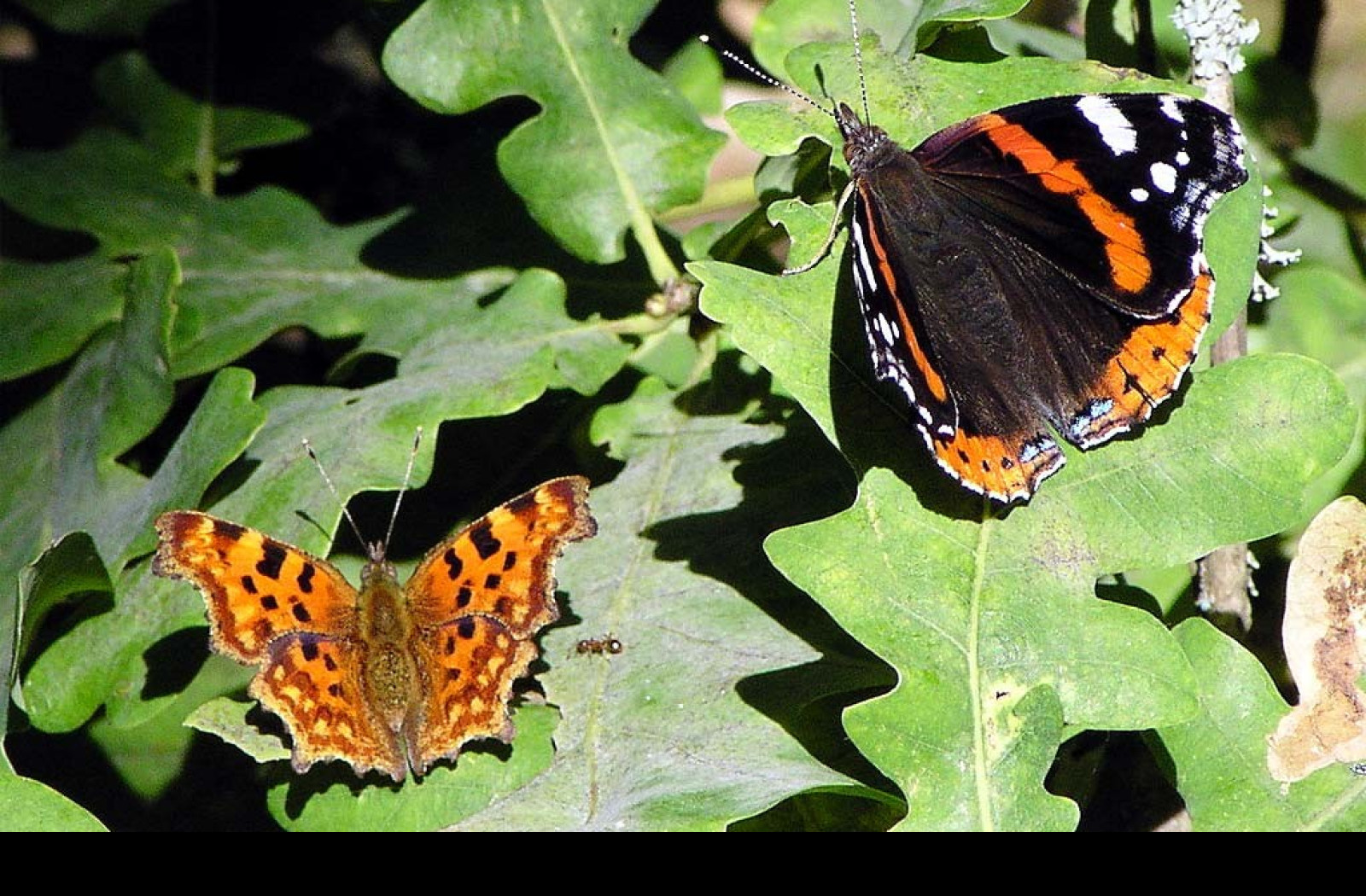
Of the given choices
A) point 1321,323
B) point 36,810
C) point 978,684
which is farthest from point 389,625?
point 1321,323

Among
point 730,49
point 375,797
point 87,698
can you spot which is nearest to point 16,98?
point 730,49

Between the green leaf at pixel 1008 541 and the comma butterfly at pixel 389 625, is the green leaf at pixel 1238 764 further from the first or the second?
the comma butterfly at pixel 389 625

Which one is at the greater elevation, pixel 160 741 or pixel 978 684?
pixel 978 684

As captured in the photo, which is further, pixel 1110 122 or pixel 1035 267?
pixel 1035 267

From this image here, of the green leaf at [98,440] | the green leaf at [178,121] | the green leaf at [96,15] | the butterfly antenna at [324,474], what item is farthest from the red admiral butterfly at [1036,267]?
the green leaf at [96,15]

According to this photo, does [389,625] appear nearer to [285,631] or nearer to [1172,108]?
[285,631]

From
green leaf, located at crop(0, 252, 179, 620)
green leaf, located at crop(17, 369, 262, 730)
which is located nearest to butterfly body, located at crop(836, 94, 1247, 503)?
green leaf, located at crop(17, 369, 262, 730)

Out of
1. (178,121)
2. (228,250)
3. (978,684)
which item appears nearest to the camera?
(978,684)
